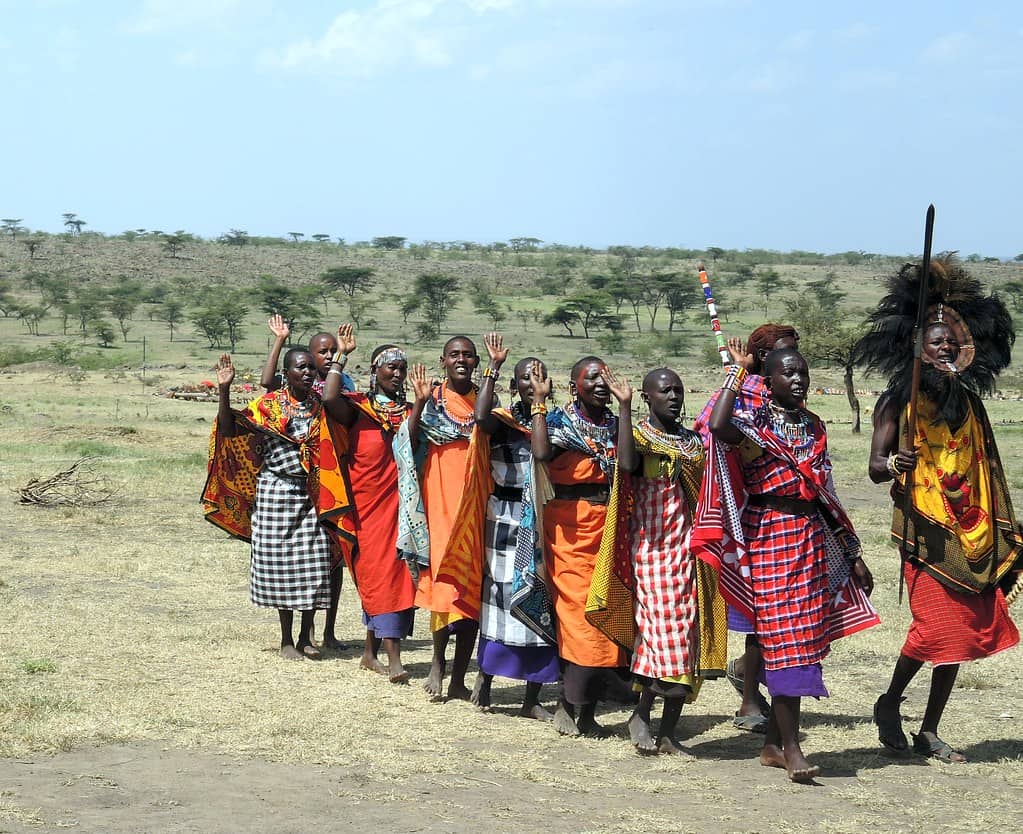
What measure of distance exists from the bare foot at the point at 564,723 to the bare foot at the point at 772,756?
3.08 feet

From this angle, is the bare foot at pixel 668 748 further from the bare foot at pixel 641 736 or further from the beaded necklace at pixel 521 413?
the beaded necklace at pixel 521 413

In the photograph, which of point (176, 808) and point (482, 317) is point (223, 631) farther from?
point (482, 317)

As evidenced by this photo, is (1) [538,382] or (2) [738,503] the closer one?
(2) [738,503]

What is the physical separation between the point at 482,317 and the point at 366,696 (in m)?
54.4

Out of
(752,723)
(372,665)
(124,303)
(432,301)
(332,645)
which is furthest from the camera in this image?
(432,301)

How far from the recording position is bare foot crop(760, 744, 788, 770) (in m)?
6.00

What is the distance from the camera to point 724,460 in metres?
5.89

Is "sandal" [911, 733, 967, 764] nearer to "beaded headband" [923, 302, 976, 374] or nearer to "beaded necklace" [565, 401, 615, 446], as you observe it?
"beaded headband" [923, 302, 976, 374]

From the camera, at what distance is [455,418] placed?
23.9 feet

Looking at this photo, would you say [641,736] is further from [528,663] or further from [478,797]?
[478,797]

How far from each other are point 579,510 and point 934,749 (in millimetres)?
1882

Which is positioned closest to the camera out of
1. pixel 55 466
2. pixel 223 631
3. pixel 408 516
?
pixel 408 516

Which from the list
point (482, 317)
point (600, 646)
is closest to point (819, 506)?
point (600, 646)

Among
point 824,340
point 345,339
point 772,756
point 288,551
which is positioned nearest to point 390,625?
point 288,551
